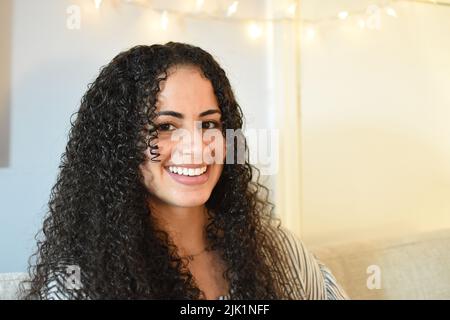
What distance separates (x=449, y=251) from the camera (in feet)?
4.02

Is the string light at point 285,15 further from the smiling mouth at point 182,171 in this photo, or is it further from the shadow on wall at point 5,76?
the smiling mouth at point 182,171

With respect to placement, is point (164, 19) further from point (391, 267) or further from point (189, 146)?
point (391, 267)

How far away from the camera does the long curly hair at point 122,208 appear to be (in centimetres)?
79

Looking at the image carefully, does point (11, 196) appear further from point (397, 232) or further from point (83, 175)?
point (397, 232)

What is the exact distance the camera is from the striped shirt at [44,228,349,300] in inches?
37.8

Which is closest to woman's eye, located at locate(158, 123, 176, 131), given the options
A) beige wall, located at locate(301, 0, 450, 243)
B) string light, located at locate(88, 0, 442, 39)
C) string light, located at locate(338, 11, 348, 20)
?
string light, located at locate(88, 0, 442, 39)

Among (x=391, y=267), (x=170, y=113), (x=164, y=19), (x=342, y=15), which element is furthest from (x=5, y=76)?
(x=391, y=267)

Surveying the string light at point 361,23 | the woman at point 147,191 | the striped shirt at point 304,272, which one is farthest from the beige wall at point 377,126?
the woman at point 147,191

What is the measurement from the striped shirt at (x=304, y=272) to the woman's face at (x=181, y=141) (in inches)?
9.6

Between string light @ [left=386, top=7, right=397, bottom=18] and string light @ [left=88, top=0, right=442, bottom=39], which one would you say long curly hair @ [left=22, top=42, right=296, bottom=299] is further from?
string light @ [left=386, top=7, right=397, bottom=18]

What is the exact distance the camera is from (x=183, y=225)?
3.02ft

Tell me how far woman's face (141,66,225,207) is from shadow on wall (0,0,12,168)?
461 mm
